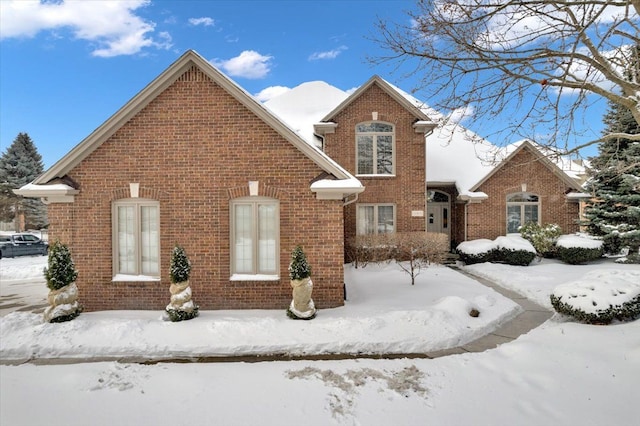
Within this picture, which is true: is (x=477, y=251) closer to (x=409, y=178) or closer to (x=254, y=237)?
(x=409, y=178)

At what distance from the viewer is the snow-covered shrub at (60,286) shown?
7102 millimetres

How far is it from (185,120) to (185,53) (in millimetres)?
1505

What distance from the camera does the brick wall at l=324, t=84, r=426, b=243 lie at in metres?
15.2

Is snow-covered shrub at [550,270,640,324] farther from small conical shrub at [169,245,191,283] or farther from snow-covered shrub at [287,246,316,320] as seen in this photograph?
small conical shrub at [169,245,191,283]

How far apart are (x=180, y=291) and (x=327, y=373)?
3762 mm

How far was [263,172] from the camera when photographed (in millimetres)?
8031

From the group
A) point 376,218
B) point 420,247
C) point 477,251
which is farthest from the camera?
point 376,218

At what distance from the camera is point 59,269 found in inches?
282

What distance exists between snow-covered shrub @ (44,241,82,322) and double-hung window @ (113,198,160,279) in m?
1.01

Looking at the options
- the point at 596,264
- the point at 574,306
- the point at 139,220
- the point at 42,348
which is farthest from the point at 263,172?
the point at 596,264

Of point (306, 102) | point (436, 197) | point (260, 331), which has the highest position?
point (306, 102)

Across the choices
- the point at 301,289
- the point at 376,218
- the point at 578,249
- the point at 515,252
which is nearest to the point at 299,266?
the point at 301,289

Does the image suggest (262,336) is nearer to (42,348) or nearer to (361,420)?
(361,420)

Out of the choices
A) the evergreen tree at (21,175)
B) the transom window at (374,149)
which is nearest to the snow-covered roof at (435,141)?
the transom window at (374,149)
